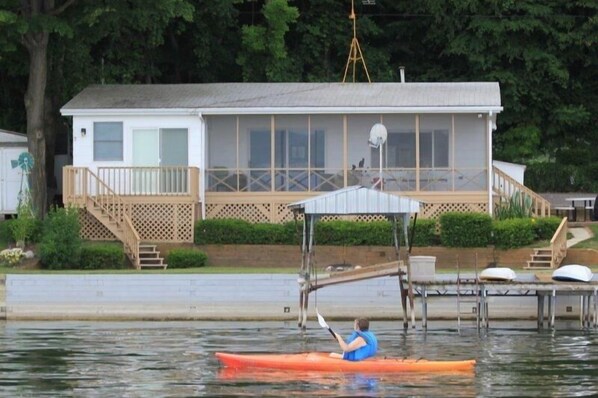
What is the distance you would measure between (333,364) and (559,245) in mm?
17682

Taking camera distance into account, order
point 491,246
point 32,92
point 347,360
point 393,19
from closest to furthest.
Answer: point 347,360 → point 491,246 → point 32,92 → point 393,19

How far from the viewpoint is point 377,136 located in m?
50.1

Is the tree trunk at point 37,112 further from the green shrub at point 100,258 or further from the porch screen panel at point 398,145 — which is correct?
the porch screen panel at point 398,145

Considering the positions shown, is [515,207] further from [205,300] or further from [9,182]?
[9,182]

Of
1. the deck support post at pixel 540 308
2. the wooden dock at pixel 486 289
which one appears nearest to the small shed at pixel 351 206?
the wooden dock at pixel 486 289

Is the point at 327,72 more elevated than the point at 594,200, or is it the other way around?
the point at 327,72

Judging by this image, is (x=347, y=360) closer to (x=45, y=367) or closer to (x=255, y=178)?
(x=45, y=367)

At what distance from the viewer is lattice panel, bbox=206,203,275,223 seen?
170 feet

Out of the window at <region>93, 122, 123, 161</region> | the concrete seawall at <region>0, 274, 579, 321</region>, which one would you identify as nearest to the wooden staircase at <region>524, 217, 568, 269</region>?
the concrete seawall at <region>0, 274, 579, 321</region>

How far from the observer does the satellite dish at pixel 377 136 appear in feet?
164

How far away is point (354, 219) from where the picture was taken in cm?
5072

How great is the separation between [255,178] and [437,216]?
617 centimetres

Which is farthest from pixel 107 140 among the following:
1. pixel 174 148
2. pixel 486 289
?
pixel 486 289

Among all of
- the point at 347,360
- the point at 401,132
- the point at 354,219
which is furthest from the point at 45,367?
the point at 401,132
